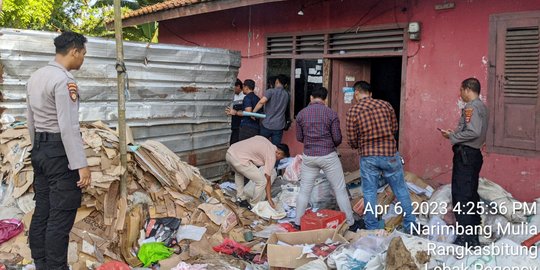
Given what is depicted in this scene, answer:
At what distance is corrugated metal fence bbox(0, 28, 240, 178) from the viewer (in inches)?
207

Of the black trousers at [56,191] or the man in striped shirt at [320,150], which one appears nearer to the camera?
the black trousers at [56,191]

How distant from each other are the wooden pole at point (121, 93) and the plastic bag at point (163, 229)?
39 cm

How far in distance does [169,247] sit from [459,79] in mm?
4160

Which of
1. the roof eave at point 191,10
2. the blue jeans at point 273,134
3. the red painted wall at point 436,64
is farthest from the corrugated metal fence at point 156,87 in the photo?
the red painted wall at point 436,64

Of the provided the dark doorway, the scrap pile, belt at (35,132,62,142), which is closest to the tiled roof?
the dark doorway

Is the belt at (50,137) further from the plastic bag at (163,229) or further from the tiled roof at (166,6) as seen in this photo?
the tiled roof at (166,6)

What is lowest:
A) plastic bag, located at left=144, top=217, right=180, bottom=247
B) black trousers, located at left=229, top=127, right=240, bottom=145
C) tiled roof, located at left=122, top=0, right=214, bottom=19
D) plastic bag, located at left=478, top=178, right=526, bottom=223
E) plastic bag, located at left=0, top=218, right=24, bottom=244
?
plastic bag, located at left=144, top=217, right=180, bottom=247

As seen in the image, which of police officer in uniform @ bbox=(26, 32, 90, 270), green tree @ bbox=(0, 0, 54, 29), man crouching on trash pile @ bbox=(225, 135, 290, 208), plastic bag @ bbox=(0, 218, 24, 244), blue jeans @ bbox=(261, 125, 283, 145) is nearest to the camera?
police officer in uniform @ bbox=(26, 32, 90, 270)

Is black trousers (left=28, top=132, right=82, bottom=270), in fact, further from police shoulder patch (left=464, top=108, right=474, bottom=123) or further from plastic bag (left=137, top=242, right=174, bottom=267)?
police shoulder patch (left=464, top=108, right=474, bottom=123)

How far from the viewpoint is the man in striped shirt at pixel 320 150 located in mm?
5906

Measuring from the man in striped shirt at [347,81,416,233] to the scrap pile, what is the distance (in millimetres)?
1393

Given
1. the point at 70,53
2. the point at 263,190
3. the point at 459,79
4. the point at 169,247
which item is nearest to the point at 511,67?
the point at 459,79

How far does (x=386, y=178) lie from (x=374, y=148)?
0.39 metres

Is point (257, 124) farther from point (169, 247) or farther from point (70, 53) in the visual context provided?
point (70, 53)
